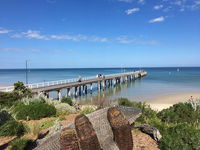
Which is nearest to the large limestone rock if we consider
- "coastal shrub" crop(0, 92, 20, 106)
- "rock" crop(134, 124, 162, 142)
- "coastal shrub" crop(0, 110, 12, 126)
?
"rock" crop(134, 124, 162, 142)

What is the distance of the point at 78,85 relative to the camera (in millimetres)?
38469

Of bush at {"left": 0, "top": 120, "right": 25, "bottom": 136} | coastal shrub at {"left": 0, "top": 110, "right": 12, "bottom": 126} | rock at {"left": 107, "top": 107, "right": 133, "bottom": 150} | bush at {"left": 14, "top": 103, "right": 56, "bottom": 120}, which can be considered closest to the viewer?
rock at {"left": 107, "top": 107, "right": 133, "bottom": 150}

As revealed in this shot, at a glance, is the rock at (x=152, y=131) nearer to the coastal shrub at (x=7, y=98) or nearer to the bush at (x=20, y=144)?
the bush at (x=20, y=144)

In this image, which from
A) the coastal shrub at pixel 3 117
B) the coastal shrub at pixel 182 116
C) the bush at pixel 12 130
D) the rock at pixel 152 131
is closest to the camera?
the rock at pixel 152 131

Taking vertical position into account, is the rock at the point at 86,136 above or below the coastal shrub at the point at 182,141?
above

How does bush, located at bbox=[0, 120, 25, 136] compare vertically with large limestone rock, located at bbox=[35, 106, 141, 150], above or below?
below

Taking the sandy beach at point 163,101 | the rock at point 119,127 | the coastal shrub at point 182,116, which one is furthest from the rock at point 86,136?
the sandy beach at point 163,101

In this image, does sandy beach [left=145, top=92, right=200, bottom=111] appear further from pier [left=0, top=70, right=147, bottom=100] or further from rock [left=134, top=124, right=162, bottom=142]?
rock [left=134, top=124, right=162, bottom=142]

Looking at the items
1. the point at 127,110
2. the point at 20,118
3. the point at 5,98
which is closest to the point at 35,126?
the point at 20,118

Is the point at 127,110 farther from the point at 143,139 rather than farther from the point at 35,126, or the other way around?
the point at 35,126

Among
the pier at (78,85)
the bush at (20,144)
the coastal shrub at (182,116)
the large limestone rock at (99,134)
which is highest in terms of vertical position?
the large limestone rock at (99,134)

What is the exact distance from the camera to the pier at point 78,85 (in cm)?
2830

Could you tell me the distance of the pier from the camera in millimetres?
28303

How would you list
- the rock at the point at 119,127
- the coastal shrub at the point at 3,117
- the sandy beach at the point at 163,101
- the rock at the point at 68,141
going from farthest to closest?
the sandy beach at the point at 163,101 → the coastal shrub at the point at 3,117 → the rock at the point at 119,127 → the rock at the point at 68,141
